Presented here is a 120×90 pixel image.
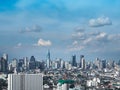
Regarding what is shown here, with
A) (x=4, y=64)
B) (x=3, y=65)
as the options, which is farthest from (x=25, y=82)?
(x=4, y=64)

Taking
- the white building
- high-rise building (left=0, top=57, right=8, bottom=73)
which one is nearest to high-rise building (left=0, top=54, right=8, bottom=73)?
high-rise building (left=0, top=57, right=8, bottom=73)

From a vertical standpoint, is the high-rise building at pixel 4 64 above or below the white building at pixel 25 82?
above

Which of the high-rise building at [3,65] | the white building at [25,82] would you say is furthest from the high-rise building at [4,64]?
the white building at [25,82]

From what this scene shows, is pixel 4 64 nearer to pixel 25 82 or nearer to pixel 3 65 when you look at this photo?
pixel 3 65

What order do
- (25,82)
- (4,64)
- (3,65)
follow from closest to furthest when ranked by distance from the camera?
(25,82), (3,65), (4,64)

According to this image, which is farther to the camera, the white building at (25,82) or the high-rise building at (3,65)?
the high-rise building at (3,65)

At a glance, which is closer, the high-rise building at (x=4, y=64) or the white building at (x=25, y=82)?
the white building at (x=25, y=82)

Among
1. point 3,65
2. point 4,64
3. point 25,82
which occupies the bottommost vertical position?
point 25,82

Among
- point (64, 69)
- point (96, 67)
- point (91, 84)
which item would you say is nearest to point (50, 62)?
point (64, 69)

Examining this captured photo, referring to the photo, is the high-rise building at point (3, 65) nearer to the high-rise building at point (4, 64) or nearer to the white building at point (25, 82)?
the high-rise building at point (4, 64)
